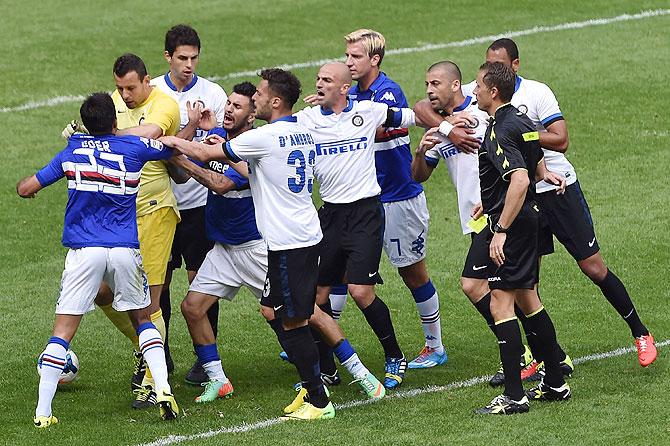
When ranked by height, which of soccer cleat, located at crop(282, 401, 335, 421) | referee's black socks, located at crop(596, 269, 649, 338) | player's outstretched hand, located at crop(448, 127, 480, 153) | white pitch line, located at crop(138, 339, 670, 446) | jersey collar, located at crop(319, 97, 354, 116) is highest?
jersey collar, located at crop(319, 97, 354, 116)

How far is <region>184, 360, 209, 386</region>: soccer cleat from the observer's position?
34.3ft

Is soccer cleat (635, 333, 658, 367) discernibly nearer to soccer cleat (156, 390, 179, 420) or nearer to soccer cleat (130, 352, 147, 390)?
soccer cleat (156, 390, 179, 420)

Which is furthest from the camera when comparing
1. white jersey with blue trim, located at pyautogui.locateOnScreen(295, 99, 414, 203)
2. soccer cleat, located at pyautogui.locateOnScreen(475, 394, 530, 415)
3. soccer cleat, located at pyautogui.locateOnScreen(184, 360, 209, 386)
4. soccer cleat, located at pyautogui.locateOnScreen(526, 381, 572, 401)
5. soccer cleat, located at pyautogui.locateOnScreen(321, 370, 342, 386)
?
soccer cleat, located at pyautogui.locateOnScreen(184, 360, 209, 386)

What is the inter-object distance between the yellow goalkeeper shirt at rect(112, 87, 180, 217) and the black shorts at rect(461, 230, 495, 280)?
242 cm

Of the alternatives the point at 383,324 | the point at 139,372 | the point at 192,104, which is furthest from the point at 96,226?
the point at 383,324

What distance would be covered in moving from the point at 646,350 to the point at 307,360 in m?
2.76

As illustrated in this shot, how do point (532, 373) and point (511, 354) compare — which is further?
point (532, 373)

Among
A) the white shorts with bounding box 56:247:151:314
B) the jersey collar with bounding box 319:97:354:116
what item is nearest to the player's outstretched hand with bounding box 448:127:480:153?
the jersey collar with bounding box 319:97:354:116

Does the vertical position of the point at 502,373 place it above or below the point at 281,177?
below

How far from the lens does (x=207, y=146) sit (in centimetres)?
920

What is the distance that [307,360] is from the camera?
915cm

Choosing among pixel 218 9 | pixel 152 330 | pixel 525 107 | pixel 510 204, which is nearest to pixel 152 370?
pixel 152 330

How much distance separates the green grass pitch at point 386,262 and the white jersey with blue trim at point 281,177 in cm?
138

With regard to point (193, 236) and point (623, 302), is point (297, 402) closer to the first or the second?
point (193, 236)
